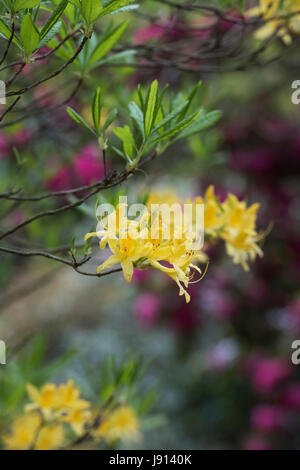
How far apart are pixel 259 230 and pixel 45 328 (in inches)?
67.0

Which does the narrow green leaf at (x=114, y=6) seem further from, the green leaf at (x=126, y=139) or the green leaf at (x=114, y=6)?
the green leaf at (x=126, y=139)

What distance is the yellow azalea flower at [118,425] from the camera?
3.39 ft

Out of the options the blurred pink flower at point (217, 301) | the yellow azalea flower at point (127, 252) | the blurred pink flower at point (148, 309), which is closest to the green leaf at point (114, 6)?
the yellow azalea flower at point (127, 252)

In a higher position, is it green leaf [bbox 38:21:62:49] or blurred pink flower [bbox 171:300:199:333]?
blurred pink flower [bbox 171:300:199:333]

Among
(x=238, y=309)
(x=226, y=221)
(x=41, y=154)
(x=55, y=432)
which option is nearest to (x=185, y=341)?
(x=238, y=309)

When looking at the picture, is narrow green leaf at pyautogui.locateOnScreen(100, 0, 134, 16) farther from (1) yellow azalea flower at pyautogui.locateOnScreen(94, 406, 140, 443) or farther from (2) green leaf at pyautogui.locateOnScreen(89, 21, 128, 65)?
(1) yellow azalea flower at pyautogui.locateOnScreen(94, 406, 140, 443)

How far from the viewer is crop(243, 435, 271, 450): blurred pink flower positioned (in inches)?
83.2

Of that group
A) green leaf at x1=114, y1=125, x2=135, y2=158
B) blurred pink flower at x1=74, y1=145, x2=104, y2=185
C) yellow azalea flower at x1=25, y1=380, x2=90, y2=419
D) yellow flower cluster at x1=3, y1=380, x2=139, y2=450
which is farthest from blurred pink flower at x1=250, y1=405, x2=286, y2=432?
green leaf at x1=114, y1=125, x2=135, y2=158

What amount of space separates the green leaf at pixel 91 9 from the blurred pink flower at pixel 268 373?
186 centimetres

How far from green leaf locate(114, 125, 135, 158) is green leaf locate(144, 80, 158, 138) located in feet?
0.09

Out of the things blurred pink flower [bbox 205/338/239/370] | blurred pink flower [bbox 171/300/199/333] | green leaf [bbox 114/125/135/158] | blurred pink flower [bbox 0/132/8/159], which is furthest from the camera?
blurred pink flower [bbox 171/300/199/333]

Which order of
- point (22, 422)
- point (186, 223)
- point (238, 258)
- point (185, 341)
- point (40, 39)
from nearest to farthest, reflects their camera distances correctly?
1. point (40, 39)
2. point (186, 223)
3. point (238, 258)
4. point (22, 422)
5. point (185, 341)

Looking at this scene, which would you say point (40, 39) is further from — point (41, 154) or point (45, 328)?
point (45, 328)
